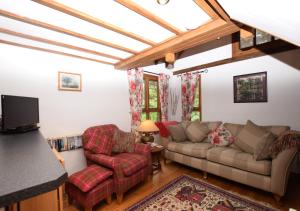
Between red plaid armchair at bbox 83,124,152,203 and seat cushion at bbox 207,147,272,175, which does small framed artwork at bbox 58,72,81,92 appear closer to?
red plaid armchair at bbox 83,124,152,203

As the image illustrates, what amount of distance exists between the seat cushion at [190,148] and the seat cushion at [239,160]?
0.12m

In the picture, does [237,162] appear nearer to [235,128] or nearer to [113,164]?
[235,128]

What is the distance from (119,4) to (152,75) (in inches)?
118

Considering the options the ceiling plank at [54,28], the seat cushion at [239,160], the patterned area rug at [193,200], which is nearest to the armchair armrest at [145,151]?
the patterned area rug at [193,200]

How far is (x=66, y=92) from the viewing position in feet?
9.67

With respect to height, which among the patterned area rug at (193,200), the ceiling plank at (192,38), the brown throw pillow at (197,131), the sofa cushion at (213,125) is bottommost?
the patterned area rug at (193,200)

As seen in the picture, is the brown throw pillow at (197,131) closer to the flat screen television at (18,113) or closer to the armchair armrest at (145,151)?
the armchair armrest at (145,151)

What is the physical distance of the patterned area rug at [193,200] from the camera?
213cm

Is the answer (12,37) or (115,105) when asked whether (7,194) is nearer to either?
(12,37)

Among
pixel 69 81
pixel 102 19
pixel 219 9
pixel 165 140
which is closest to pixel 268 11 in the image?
pixel 219 9

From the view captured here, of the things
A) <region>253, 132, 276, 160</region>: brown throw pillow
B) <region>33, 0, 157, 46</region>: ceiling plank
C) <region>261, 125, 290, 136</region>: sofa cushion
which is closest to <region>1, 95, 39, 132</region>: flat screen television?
<region>33, 0, 157, 46</region>: ceiling plank

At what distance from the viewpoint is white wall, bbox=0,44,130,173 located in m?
2.48

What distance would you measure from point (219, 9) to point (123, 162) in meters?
2.27

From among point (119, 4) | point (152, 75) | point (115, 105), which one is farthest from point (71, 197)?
point (152, 75)
